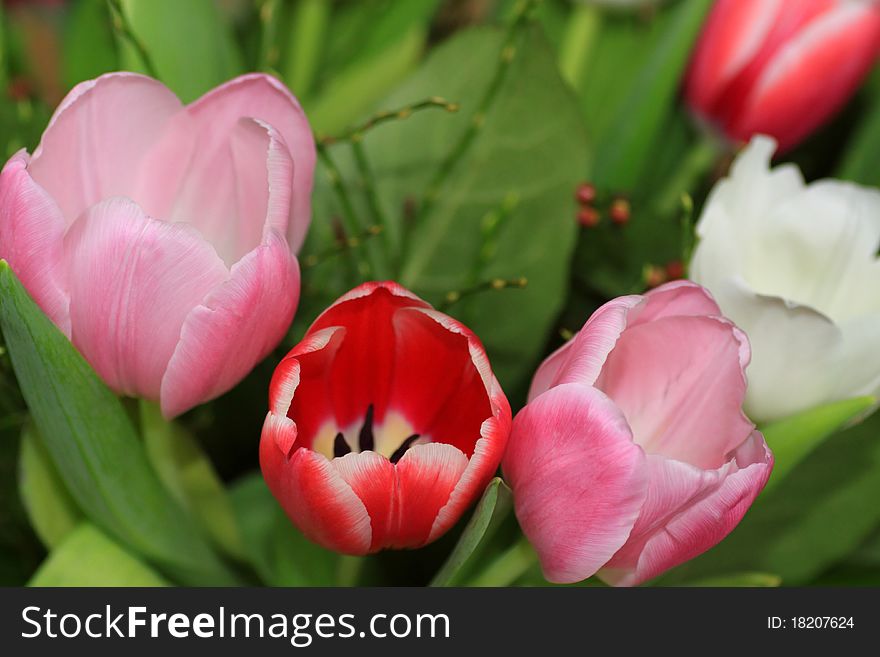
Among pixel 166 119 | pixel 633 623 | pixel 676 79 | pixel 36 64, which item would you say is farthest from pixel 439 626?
pixel 36 64

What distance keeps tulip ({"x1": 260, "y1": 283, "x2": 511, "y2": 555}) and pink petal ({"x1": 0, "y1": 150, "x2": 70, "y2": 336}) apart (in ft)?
0.21

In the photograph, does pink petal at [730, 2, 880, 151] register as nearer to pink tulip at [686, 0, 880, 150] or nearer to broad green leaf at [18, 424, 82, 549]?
pink tulip at [686, 0, 880, 150]

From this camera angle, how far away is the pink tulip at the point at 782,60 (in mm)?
391

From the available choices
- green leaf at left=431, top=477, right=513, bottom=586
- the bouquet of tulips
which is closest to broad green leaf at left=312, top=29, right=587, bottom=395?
the bouquet of tulips

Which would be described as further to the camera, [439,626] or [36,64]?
[36,64]

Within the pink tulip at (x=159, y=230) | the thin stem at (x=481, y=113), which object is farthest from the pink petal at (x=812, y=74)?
the pink tulip at (x=159, y=230)

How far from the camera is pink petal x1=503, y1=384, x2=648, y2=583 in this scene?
0.72 feet

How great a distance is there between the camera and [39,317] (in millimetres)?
238

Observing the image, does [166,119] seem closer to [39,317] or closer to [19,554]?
[39,317]

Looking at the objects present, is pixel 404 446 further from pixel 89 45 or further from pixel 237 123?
pixel 89 45

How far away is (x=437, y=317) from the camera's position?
24cm

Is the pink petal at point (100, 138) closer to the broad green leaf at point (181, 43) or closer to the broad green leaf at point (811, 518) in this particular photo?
the broad green leaf at point (181, 43)

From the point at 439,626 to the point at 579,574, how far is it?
A: 0.06 meters

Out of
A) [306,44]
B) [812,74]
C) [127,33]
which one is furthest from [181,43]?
[812,74]
